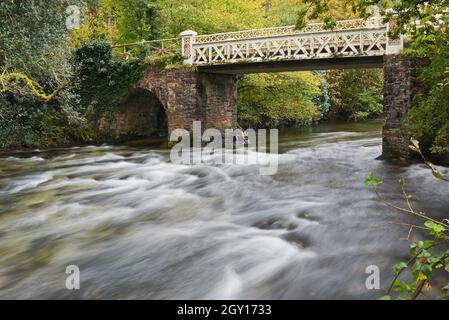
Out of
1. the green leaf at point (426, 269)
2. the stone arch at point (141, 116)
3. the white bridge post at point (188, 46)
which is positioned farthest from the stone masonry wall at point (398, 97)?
the stone arch at point (141, 116)

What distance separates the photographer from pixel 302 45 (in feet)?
49.8

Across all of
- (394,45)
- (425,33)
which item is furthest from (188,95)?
(425,33)

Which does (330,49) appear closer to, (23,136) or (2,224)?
(2,224)

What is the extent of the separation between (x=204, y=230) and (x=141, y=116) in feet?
52.8

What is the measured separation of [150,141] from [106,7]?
12.3 m

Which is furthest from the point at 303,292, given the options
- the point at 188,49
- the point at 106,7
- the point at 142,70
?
the point at 106,7

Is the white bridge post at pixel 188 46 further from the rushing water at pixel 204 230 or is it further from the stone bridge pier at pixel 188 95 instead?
the rushing water at pixel 204 230

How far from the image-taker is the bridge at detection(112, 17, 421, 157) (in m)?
13.0

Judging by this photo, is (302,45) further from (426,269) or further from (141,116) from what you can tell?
(426,269)

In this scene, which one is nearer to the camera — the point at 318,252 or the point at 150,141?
the point at 318,252

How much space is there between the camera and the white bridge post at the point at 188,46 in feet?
58.9

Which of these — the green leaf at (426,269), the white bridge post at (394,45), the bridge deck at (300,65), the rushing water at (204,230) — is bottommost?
the rushing water at (204,230)
